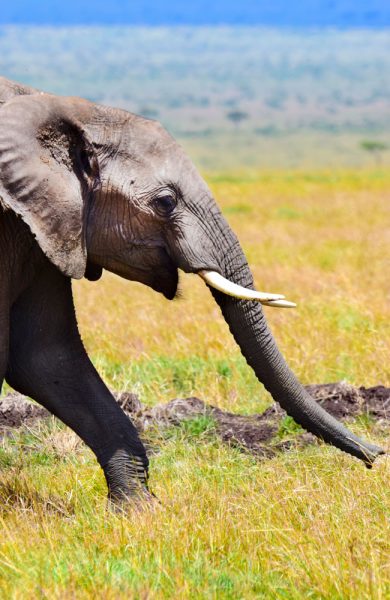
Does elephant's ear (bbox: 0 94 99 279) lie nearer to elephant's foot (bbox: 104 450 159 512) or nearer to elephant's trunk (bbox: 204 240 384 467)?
elephant's trunk (bbox: 204 240 384 467)

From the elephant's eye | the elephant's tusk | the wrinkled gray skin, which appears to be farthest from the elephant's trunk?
the elephant's eye

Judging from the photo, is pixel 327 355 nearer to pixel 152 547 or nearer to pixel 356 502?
Result: pixel 356 502

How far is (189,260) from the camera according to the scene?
4.65 meters

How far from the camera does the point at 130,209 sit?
4746mm

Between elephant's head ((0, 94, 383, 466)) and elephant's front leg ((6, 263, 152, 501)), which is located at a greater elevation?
elephant's head ((0, 94, 383, 466))

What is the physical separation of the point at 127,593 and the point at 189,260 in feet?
4.61

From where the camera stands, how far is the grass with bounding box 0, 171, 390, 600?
3.95m

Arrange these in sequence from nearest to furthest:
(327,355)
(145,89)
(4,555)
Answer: (4,555)
(327,355)
(145,89)

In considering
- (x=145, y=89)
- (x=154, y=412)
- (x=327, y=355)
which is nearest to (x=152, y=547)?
(x=154, y=412)

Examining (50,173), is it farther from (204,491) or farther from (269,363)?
(204,491)

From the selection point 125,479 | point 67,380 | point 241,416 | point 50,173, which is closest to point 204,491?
point 125,479

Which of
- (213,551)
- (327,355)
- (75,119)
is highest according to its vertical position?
(75,119)

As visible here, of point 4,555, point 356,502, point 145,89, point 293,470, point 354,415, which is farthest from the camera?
point 145,89

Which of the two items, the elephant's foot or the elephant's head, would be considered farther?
the elephant's foot
